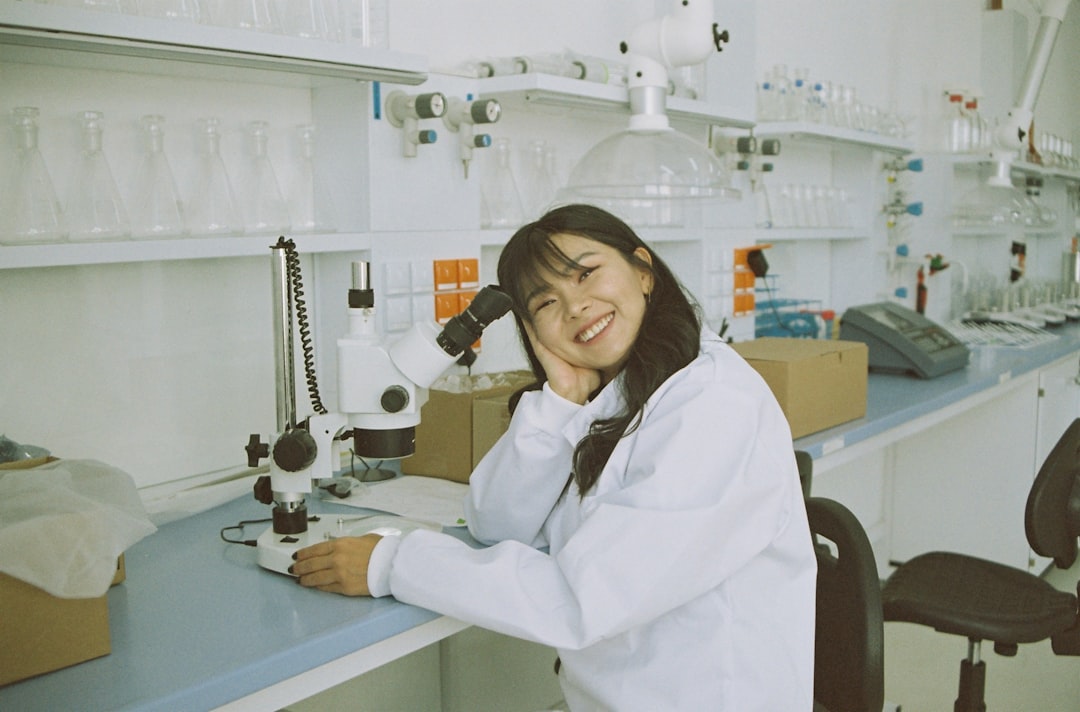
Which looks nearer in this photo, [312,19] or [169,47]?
[169,47]

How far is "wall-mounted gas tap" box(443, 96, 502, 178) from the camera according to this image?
2127mm

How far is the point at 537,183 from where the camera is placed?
2635 mm

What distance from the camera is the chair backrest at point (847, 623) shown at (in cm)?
150

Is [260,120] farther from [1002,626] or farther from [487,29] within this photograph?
[1002,626]

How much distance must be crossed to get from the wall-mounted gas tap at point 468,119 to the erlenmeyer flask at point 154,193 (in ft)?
2.05

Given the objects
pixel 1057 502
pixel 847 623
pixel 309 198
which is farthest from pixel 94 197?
pixel 1057 502

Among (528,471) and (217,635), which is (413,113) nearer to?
(528,471)

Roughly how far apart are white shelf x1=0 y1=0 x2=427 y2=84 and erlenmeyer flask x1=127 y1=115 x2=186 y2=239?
0.40 feet

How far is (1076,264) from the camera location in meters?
6.28

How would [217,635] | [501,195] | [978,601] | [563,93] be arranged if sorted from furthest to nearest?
[501,195], [563,93], [978,601], [217,635]

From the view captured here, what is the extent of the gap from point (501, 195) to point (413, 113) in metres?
0.50

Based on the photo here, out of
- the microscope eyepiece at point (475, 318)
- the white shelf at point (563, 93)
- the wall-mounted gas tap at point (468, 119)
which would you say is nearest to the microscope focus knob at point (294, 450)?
the microscope eyepiece at point (475, 318)

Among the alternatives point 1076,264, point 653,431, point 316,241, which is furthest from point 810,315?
point 1076,264

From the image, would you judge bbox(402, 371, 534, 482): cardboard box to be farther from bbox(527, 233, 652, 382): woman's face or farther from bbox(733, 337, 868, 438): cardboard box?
bbox(733, 337, 868, 438): cardboard box
